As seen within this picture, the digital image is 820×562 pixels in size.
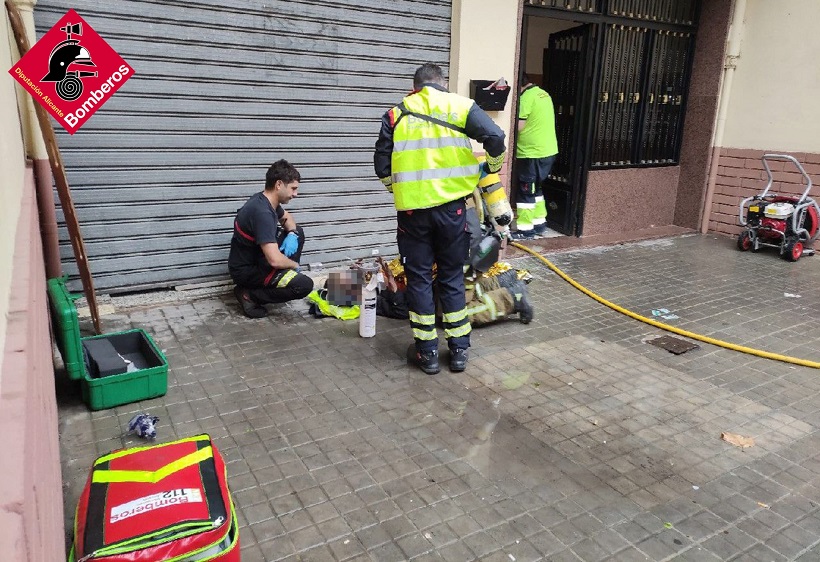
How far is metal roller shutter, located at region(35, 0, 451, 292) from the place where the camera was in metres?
5.43

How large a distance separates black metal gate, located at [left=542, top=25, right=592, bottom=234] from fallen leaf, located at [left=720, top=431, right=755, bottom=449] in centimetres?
541

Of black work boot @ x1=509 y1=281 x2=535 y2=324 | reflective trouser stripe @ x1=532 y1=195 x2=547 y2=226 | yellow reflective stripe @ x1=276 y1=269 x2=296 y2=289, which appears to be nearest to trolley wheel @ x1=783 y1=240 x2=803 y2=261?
reflective trouser stripe @ x1=532 y1=195 x2=547 y2=226

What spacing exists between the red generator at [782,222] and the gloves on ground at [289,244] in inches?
232

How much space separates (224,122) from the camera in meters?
5.89

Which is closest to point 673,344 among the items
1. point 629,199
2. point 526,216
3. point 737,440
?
point 737,440

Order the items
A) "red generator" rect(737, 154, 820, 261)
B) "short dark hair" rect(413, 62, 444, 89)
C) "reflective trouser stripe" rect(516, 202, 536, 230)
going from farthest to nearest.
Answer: "reflective trouser stripe" rect(516, 202, 536, 230) → "red generator" rect(737, 154, 820, 261) → "short dark hair" rect(413, 62, 444, 89)

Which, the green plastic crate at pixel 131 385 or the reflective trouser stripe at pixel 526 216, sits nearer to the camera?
the green plastic crate at pixel 131 385

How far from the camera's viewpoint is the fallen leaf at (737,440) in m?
3.79

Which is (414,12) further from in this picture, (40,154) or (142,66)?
(40,154)

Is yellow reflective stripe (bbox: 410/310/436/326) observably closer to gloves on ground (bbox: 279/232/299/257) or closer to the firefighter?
the firefighter

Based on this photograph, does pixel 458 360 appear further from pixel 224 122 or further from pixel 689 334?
pixel 224 122

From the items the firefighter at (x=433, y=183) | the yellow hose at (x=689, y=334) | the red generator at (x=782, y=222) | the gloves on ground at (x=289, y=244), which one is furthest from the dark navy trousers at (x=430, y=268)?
the red generator at (x=782, y=222)

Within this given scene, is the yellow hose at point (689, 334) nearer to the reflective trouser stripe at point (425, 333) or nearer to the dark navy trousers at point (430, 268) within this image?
the dark navy trousers at point (430, 268)

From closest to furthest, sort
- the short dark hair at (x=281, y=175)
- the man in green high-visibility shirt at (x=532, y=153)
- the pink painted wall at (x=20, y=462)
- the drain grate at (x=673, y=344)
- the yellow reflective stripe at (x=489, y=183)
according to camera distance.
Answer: the pink painted wall at (x=20, y=462), the yellow reflective stripe at (x=489, y=183), the drain grate at (x=673, y=344), the short dark hair at (x=281, y=175), the man in green high-visibility shirt at (x=532, y=153)
